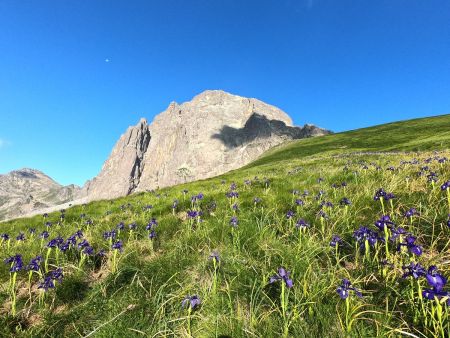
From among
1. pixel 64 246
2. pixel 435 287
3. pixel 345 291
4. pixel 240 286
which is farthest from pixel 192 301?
pixel 64 246

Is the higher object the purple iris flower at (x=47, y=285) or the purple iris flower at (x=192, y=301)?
the purple iris flower at (x=47, y=285)

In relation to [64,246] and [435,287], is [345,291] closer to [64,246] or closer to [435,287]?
[435,287]

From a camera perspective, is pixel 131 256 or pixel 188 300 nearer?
pixel 188 300

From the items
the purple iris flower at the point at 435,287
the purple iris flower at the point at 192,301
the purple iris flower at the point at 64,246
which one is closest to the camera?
the purple iris flower at the point at 435,287

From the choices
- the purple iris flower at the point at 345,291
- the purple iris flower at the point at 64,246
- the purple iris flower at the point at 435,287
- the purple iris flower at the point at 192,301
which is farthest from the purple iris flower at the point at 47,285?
the purple iris flower at the point at 435,287

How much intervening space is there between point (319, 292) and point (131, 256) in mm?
3613

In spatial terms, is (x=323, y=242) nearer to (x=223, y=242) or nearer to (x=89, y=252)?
(x=223, y=242)

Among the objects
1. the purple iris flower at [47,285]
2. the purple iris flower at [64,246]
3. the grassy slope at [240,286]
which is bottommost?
the grassy slope at [240,286]

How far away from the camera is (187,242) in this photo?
561 centimetres

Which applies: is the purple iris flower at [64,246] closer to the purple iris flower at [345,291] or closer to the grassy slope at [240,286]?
the grassy slope at [240,286]

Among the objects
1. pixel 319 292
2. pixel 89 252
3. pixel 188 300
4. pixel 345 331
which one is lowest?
pixel 345 331

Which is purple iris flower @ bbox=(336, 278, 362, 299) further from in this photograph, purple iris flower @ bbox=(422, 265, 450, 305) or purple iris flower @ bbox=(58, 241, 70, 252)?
purple iris flower @ bbox=(58, 241, 70, 252)

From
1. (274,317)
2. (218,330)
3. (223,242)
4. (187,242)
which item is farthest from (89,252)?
(274,317)

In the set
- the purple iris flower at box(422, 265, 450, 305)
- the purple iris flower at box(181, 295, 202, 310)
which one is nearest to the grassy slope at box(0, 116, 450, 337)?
the purple iris flower at box(181, 295, 202, 310)
